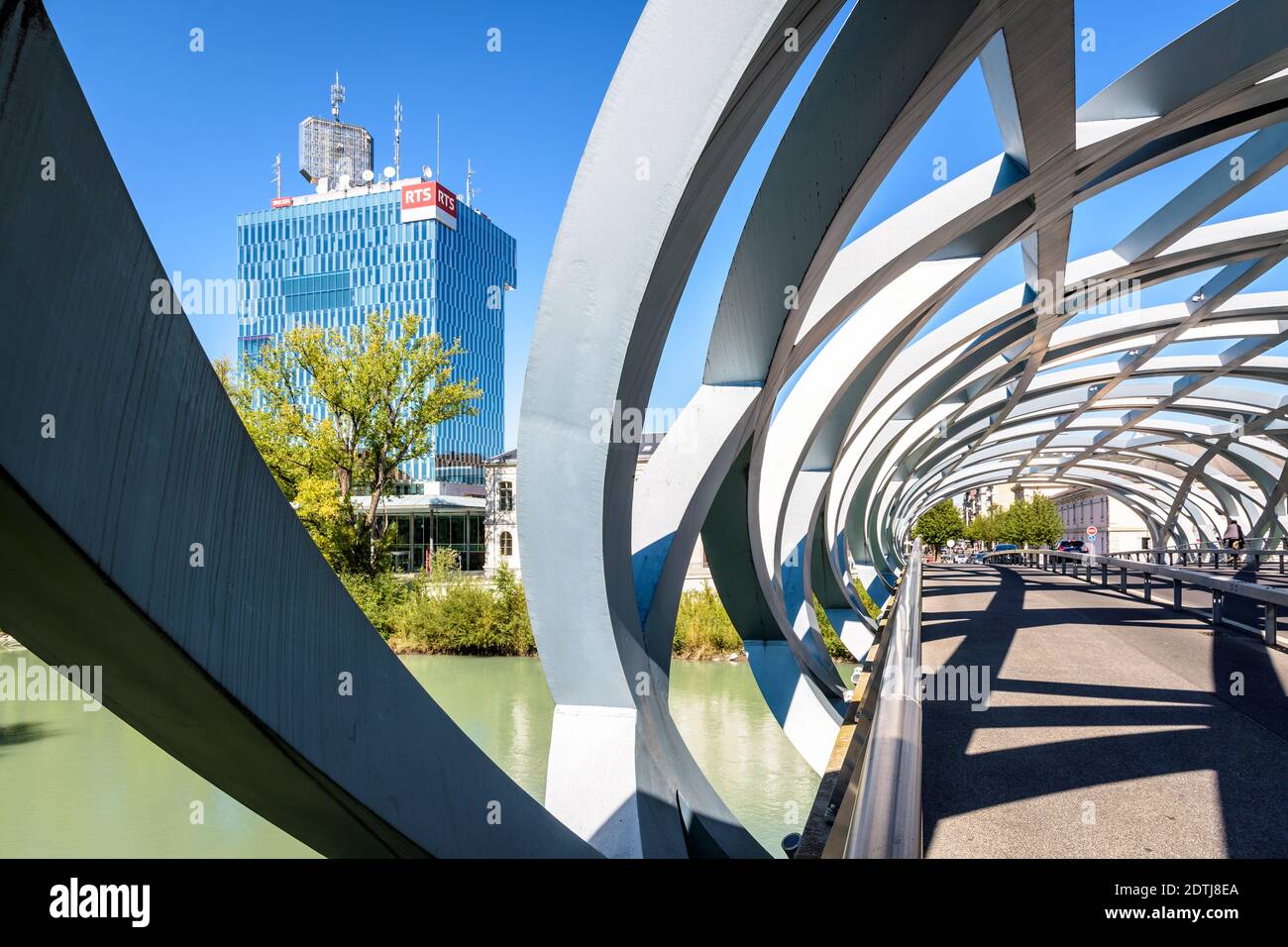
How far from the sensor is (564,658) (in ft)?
11.5

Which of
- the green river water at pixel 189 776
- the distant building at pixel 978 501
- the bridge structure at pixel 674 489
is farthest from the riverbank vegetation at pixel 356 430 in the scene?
the distant building at pixel 978 501

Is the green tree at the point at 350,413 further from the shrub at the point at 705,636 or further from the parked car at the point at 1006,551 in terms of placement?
the parked car at the point at 1006,551

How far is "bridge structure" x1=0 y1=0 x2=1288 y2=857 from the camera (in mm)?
1242

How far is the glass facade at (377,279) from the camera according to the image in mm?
88250

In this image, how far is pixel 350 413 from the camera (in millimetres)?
33562

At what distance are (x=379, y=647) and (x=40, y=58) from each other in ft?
3.84

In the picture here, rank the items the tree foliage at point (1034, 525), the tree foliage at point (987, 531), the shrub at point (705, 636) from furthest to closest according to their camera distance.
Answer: the tree foliage at point (987, 531) → the tree foliage at point (1034, 525) → the shrub at point (705, 636)

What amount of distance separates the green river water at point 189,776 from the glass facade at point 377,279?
67.2 meters

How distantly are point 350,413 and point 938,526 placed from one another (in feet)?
175

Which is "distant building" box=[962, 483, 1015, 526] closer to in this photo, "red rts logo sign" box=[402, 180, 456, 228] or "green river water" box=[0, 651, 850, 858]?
"red rts logo sign" box=[402, 180, 456, 228]

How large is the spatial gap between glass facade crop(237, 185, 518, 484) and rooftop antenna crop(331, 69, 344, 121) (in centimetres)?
2120

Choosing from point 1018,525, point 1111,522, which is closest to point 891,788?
point 1018,525

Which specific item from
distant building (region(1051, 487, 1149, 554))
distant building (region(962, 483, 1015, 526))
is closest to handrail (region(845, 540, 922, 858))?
distant building (region(1051, 487, 1149, 554))
